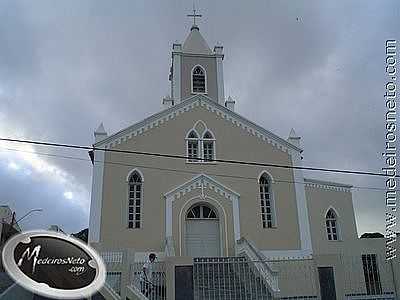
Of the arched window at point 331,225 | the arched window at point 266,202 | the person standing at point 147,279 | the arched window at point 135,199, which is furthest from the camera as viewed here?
the arched window at point 331,225

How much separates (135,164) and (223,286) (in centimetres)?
830

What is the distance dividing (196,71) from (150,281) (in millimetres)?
17202

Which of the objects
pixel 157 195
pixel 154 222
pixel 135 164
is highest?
pixel 135 164

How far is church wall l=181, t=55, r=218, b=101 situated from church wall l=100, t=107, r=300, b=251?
17.1ft

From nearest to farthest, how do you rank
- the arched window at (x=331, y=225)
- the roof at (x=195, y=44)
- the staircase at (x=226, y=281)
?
1. the staircase at (x=226, y=281)
2. the arched window at (x=331, y=225)
3. the roof at (x=195, y=44)

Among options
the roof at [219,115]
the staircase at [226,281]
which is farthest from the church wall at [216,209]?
the staircase at [226,281]

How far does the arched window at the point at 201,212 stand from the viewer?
19094mm

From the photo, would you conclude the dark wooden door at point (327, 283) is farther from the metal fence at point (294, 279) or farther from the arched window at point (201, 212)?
the arched window at point (201, 212)

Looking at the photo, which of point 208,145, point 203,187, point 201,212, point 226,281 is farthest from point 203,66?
point 226,281

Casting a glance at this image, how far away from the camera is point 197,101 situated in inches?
829

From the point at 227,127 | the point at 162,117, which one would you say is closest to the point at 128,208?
the point at 162,117

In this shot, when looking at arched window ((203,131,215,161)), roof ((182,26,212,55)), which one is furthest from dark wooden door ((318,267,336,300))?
roof ((182,26,212,55))

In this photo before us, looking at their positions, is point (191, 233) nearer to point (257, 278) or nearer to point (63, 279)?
point (257, 278)

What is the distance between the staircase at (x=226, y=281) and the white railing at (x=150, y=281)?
38.4 inches
